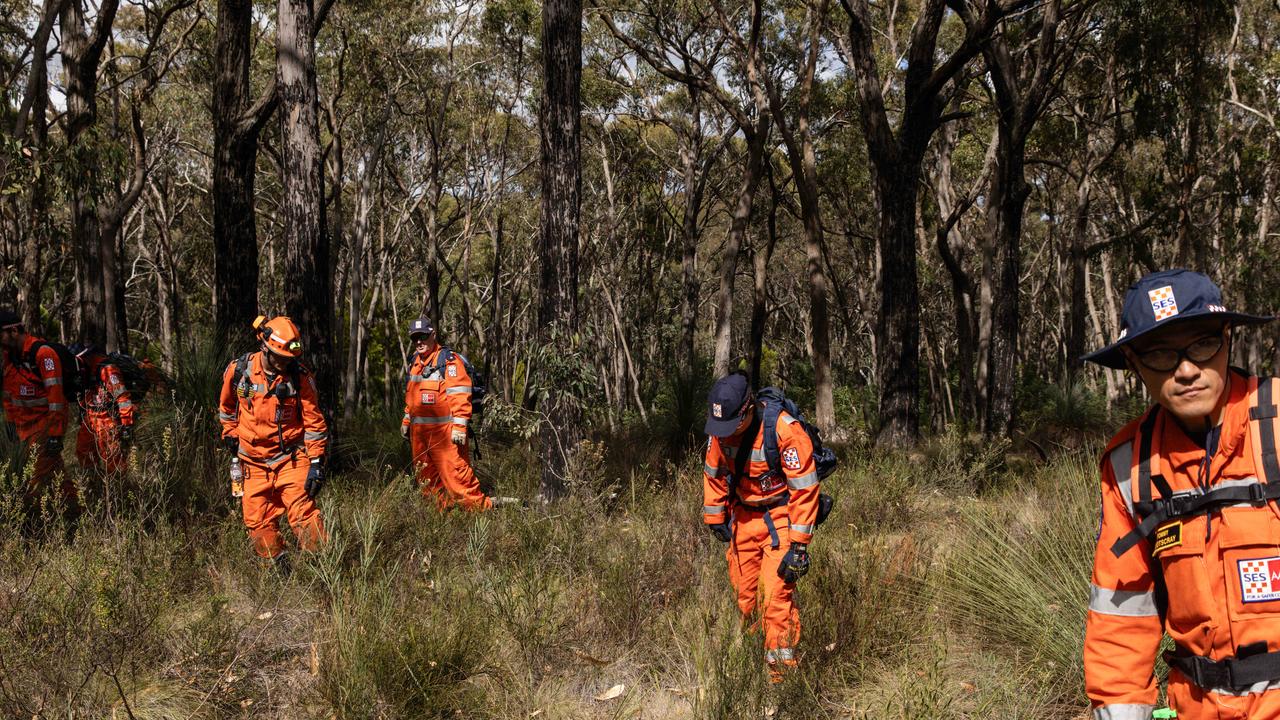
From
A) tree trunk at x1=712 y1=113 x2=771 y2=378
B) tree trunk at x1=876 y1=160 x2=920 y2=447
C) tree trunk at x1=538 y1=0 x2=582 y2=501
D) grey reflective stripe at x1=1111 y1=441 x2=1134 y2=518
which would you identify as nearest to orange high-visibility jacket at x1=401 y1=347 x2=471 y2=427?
tree trunk at x1=538 y1=0 x2=582 y2=501

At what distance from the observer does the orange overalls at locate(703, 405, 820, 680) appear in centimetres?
410

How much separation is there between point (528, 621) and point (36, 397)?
17.1ft

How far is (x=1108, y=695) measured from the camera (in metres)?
2.11

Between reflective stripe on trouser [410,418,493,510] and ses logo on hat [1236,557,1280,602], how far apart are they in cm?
604

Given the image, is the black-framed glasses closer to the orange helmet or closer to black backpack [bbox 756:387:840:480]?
black backpack [bbox 756:387:840:480]

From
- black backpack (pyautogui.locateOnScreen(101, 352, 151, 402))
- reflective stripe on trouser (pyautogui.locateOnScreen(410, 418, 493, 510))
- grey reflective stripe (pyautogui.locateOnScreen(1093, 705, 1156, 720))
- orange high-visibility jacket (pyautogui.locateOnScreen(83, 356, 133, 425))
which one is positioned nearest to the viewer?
grey reflective stripe (pyautogui.locateOnScreen(1093, 705, 1156, 720))

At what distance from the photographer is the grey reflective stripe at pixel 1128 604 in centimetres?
213

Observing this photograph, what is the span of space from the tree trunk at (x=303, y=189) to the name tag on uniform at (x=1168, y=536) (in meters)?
7.10

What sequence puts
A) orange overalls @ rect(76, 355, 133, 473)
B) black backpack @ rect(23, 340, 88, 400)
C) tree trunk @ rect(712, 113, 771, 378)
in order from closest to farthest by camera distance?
black backpack @ rect(23, 340, 88, 400), orange overalls @ rect(76, 355, 133, 473), tree trunk @ rect(712, 113, 771, 378)

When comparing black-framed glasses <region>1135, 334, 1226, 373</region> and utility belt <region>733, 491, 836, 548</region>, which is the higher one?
black-framed glasses <region>1135, 334, 1226, 373</region>

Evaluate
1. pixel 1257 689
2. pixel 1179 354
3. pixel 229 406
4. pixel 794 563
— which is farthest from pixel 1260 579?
pixel 229 406

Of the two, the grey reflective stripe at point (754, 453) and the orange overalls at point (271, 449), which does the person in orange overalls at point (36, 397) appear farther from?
the grey reflective stripe at point (754, 453)

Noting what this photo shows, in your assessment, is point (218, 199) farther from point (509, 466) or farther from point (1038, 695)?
point (1038, 695)

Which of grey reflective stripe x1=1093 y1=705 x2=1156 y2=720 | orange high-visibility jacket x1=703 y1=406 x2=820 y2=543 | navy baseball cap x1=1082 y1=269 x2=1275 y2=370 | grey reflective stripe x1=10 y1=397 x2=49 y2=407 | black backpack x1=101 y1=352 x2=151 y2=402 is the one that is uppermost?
navy baseball cap x1=1082 y1=269 x2=1275 y2=370
